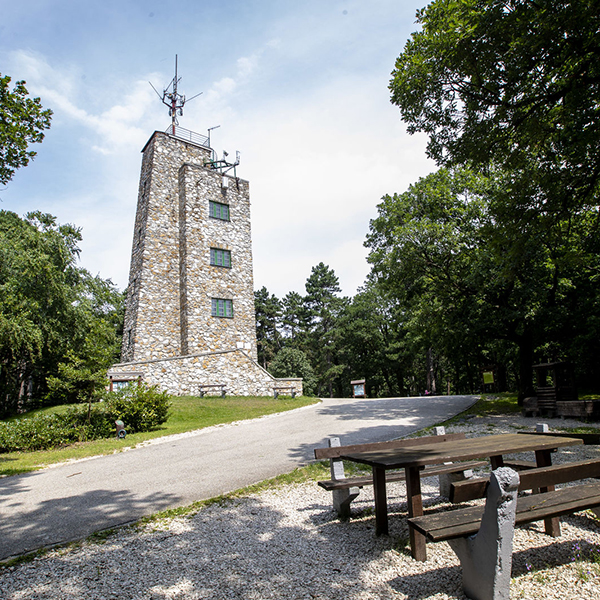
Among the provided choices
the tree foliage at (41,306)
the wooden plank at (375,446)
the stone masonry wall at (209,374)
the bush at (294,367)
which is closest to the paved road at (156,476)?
the wooden plank at (375,446)

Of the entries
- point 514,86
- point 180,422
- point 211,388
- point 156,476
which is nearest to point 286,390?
point 211,388

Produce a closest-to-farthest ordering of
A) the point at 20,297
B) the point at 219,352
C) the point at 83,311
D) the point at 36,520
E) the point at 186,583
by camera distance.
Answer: the point at 186,583 → the point at 36,520 → the point at 20,297 → the point at 83,311 → the point at 219,352

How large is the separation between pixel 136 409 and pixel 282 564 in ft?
30.3

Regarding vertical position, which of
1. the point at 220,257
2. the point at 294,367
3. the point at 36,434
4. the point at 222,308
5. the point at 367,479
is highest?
the point at 220,257

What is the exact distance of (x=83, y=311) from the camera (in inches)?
679

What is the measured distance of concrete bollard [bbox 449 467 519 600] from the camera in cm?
220

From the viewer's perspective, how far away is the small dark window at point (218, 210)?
23.1 metres

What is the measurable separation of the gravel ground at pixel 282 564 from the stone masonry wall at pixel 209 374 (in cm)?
1345

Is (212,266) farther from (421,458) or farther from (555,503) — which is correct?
(555,503)

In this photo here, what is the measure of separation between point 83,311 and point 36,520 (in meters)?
14.1

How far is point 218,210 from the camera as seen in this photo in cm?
2342

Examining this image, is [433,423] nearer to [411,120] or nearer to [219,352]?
[411,120]

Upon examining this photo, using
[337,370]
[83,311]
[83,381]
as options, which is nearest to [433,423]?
[83,381]

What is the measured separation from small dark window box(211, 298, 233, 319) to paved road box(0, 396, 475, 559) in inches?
419
